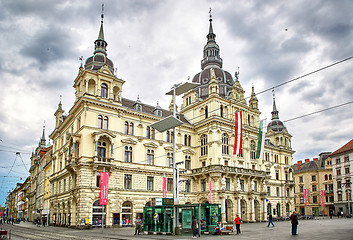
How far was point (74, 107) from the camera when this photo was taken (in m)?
45.2

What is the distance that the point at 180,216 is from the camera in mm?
27453

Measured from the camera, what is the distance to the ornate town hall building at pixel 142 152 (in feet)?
137

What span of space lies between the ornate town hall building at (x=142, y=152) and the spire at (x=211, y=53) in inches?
9.0

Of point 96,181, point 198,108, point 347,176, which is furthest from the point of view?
point 347,176

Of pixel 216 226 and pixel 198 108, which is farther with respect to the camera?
pixel 198 108

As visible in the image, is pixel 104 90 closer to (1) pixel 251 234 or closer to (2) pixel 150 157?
(2) pixel 150 157

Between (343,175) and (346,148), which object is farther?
(343,175)

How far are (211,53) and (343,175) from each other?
42.8 metres

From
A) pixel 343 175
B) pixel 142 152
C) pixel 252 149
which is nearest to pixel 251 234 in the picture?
pixel 142 152

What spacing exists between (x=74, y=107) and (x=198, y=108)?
2246 centimetres

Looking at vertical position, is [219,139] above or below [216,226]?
above

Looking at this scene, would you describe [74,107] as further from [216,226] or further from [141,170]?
[216,226]

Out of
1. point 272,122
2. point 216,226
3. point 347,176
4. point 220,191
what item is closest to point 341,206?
point 347,176

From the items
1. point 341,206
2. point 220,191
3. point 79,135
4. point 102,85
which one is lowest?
point 341,206
